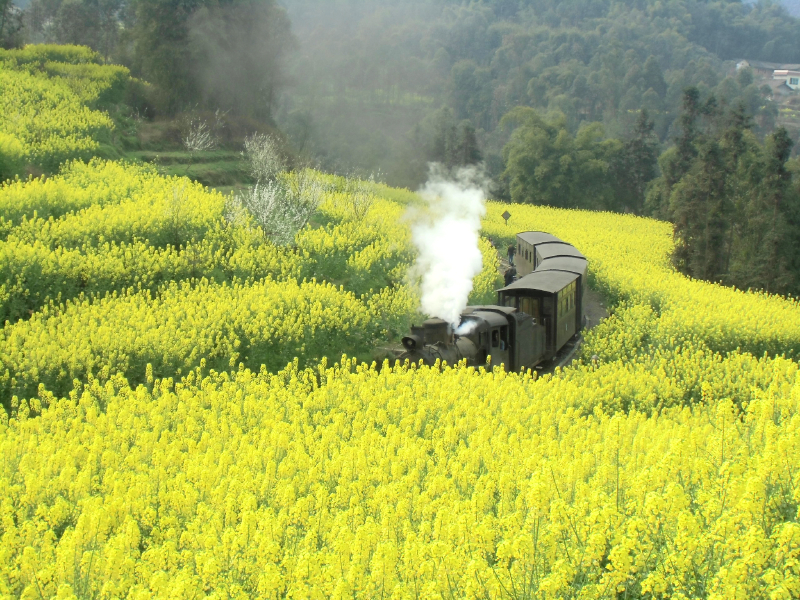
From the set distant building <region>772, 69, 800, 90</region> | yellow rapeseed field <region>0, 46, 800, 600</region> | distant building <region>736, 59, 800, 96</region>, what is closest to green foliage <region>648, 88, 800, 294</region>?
yellow rapeseed field <region>0, 46, 800, 600</region>

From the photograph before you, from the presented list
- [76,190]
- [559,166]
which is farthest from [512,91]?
[76,190]

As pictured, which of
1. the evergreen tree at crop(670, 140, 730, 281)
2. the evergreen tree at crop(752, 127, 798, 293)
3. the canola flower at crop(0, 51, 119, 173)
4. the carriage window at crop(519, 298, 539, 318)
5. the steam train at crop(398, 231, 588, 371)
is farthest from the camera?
the evergreen tree at crop(670, 140, 730, 281)

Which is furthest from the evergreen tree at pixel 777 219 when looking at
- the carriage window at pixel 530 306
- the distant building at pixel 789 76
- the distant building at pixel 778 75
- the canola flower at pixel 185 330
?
the distant building at pixel 789 76

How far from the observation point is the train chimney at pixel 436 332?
16438 millimetres

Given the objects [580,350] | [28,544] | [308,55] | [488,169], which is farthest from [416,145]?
[28,544]

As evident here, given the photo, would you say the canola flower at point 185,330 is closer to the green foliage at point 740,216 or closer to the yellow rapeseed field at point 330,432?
the yellow rapeseed field at point 330,432

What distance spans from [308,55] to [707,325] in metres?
82.4

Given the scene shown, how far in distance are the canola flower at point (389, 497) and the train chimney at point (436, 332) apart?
1752 millimetres

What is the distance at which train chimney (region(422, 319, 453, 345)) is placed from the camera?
1644 cm

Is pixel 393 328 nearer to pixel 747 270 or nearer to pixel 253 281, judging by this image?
pixel 253 281

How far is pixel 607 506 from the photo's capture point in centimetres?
732

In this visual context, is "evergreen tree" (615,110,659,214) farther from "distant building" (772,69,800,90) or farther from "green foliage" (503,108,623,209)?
"distant building" (772,69,800,90)

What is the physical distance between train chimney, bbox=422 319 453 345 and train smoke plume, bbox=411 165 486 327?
521 mm

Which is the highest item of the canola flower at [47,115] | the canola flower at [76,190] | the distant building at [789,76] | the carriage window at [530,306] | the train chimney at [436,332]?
the distant building at [789,76]
